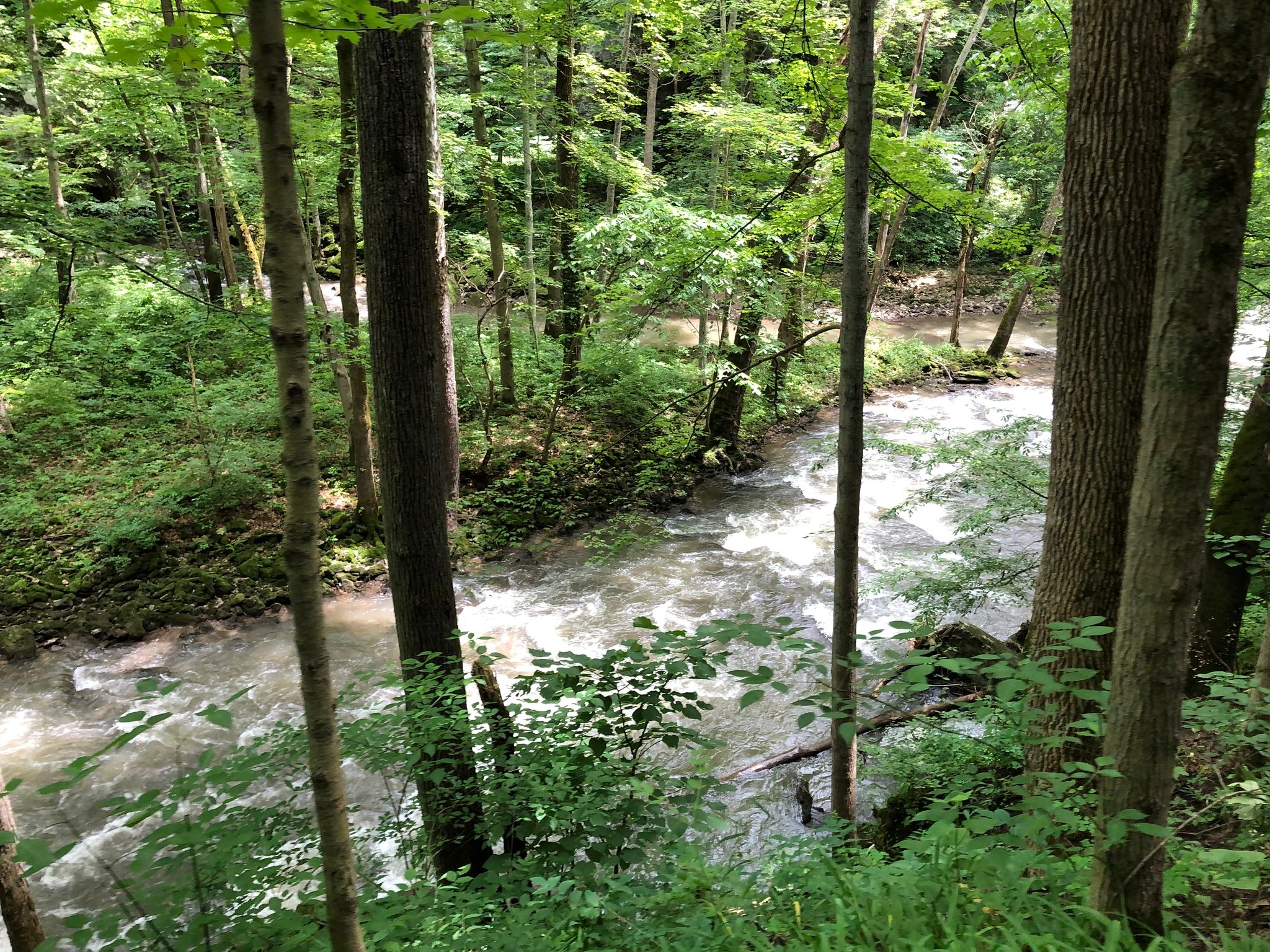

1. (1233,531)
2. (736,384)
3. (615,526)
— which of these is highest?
(736,384)

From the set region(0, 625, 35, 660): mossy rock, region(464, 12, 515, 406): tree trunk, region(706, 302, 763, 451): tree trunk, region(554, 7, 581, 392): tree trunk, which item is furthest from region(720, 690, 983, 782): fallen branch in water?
region(0, 625, 35, 660): mossy rock

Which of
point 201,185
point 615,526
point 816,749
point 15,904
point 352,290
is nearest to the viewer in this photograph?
point 15,904

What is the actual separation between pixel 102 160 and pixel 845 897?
1880cm

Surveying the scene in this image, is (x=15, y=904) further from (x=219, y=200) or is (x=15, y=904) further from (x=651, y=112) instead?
(x=651, y=112)

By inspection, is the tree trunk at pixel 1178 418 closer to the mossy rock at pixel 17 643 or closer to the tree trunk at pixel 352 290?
the tree trunk at pixel 352 290

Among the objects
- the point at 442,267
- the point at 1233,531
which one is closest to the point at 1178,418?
the point at 1233,531

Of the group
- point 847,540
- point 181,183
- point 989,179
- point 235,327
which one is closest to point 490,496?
point 235,327

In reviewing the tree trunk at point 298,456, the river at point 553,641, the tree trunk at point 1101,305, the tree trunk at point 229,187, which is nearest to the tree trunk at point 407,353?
the tree trunk at point 298,456

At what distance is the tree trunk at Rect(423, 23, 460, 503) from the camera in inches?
295

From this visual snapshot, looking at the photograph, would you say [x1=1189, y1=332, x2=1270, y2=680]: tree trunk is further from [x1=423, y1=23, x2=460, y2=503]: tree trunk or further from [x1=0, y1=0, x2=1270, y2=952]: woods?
[x1=423, y1=23, x2=460, y2=503]: tree trunk

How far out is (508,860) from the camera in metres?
2.93

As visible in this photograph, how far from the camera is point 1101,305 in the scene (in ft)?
10.3

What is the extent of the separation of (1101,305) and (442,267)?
706 centimetres

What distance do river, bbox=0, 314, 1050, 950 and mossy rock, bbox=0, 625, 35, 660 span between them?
0.41 feet
